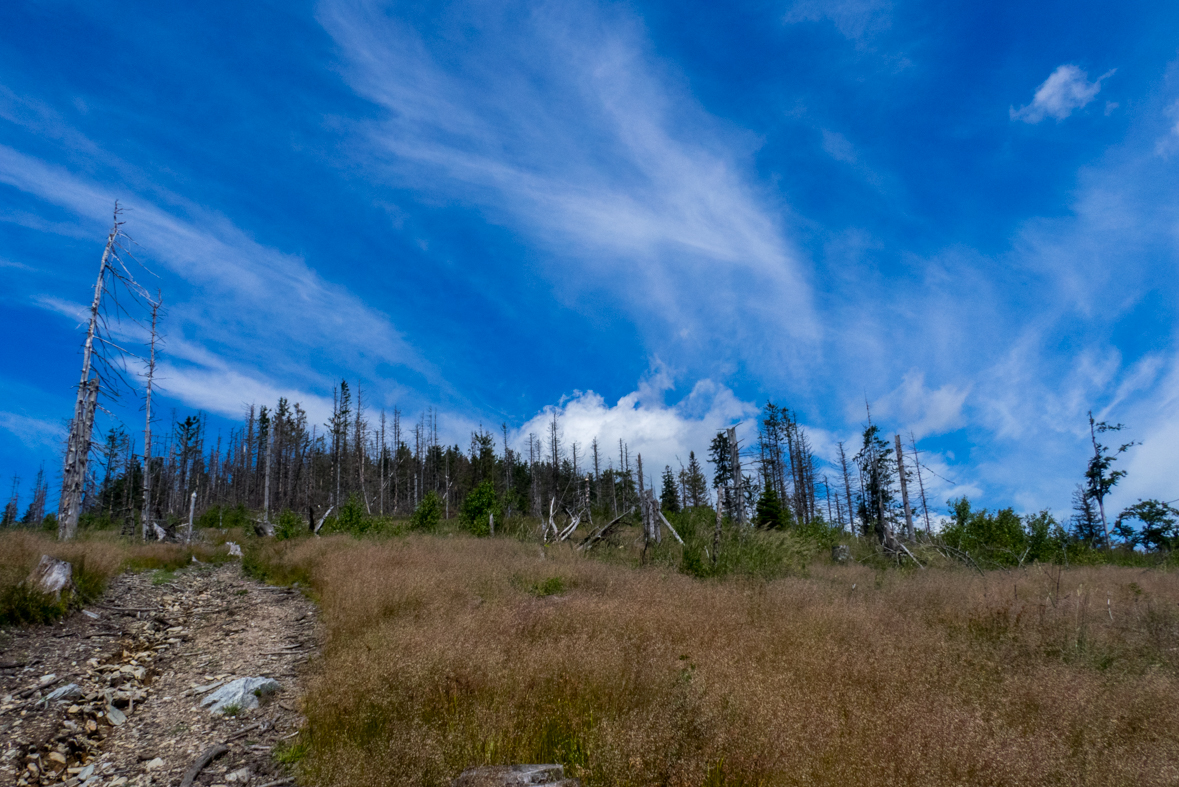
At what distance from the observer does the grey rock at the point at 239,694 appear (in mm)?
5645

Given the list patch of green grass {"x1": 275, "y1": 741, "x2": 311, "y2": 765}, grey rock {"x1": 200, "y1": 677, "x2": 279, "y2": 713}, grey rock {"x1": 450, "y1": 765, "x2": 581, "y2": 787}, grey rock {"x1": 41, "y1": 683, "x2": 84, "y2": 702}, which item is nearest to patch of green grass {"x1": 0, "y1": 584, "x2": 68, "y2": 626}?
grey rock {"x1": 41, "y1": 683, "x2": 84, "y2": 702}

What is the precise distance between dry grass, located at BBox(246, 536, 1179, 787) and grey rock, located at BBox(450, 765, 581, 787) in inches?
8.1

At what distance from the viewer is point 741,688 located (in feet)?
15.7

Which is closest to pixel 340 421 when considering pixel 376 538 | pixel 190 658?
pixel 376 538

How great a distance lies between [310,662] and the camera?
700 cm

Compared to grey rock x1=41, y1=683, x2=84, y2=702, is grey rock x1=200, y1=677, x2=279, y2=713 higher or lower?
grey rock x1=41, y1=683, x2=84, y2=702

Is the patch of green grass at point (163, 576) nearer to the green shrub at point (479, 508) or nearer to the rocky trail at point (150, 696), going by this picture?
the rocky trail at point (150, 696)

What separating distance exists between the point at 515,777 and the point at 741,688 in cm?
225

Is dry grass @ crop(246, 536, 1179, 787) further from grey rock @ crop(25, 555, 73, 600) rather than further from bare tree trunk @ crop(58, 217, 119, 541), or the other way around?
bare tree trunk @ crop(58, 217, 119, 541)

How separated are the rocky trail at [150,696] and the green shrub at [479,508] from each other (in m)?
12.9

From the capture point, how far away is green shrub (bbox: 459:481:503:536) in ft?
74.3

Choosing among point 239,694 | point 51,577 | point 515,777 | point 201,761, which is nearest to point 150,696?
point 239,694

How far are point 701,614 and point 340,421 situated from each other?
191 feet

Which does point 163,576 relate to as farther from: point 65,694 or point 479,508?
point 479,508
